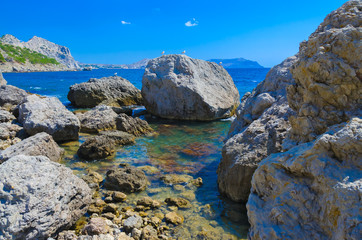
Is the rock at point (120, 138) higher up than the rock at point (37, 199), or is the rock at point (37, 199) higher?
the rock at point (37, 199)

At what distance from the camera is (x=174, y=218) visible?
260 inches

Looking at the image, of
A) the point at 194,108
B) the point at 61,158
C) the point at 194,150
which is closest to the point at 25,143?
the point at 61,158

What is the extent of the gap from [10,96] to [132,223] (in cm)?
1709

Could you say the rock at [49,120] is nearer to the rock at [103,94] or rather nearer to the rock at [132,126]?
the rock at [132,126]

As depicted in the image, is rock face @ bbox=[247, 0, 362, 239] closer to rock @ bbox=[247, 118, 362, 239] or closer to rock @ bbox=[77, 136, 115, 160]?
rock @ bbox=[247, 118, 362, 239]

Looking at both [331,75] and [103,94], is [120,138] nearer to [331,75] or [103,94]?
[331,75]

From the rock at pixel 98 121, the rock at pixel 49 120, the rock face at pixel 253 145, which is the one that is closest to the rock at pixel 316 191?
the rock face at pixel 253 145

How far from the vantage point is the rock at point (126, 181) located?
26.8 ft

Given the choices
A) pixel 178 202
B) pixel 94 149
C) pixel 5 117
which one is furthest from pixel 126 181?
pixel 5 117

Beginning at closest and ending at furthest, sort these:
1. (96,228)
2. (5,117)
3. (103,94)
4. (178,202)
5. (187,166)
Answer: (96,228) < (178,202) < (187,166) < (5,117) < (103,94)

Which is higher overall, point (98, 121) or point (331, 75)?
point (331, 75)

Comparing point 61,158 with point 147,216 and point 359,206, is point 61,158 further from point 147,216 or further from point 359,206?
point 359,206

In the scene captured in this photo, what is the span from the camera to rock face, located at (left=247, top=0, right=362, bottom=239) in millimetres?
3396

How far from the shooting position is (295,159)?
3973 millimetres
